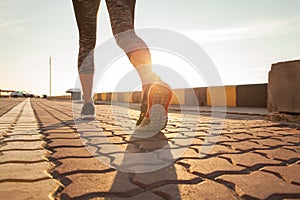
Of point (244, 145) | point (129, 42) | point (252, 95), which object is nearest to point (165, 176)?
point (244, 145)

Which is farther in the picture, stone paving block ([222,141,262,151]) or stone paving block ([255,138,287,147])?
stone paving block ([255,138,287,147])

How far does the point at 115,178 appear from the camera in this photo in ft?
4.46

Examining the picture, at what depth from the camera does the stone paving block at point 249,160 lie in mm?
1668

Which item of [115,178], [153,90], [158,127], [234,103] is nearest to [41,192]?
[115,178]

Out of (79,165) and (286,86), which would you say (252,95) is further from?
(79,165)

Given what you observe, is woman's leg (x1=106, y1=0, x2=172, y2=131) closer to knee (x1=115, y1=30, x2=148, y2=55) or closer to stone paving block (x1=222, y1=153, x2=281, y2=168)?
knee (x1=115, y1=30, x2=148, y2=55)

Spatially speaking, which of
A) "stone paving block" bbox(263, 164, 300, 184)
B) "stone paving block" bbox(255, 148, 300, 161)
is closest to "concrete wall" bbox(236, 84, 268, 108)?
"stone paving block" bbox(255, 148, 300, 161)

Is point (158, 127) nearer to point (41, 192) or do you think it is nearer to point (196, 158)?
point (196, 158)

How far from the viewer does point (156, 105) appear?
2.28 m

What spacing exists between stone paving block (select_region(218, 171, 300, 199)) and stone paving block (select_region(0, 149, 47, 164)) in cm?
115

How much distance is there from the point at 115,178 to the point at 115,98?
2113cm

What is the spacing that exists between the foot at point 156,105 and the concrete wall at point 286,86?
8.33 feet

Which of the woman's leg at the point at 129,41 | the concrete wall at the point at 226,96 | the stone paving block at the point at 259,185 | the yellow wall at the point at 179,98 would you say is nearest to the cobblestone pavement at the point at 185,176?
the stone paving block at the point at 259,185

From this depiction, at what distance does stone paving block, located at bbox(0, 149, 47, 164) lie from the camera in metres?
1.68
